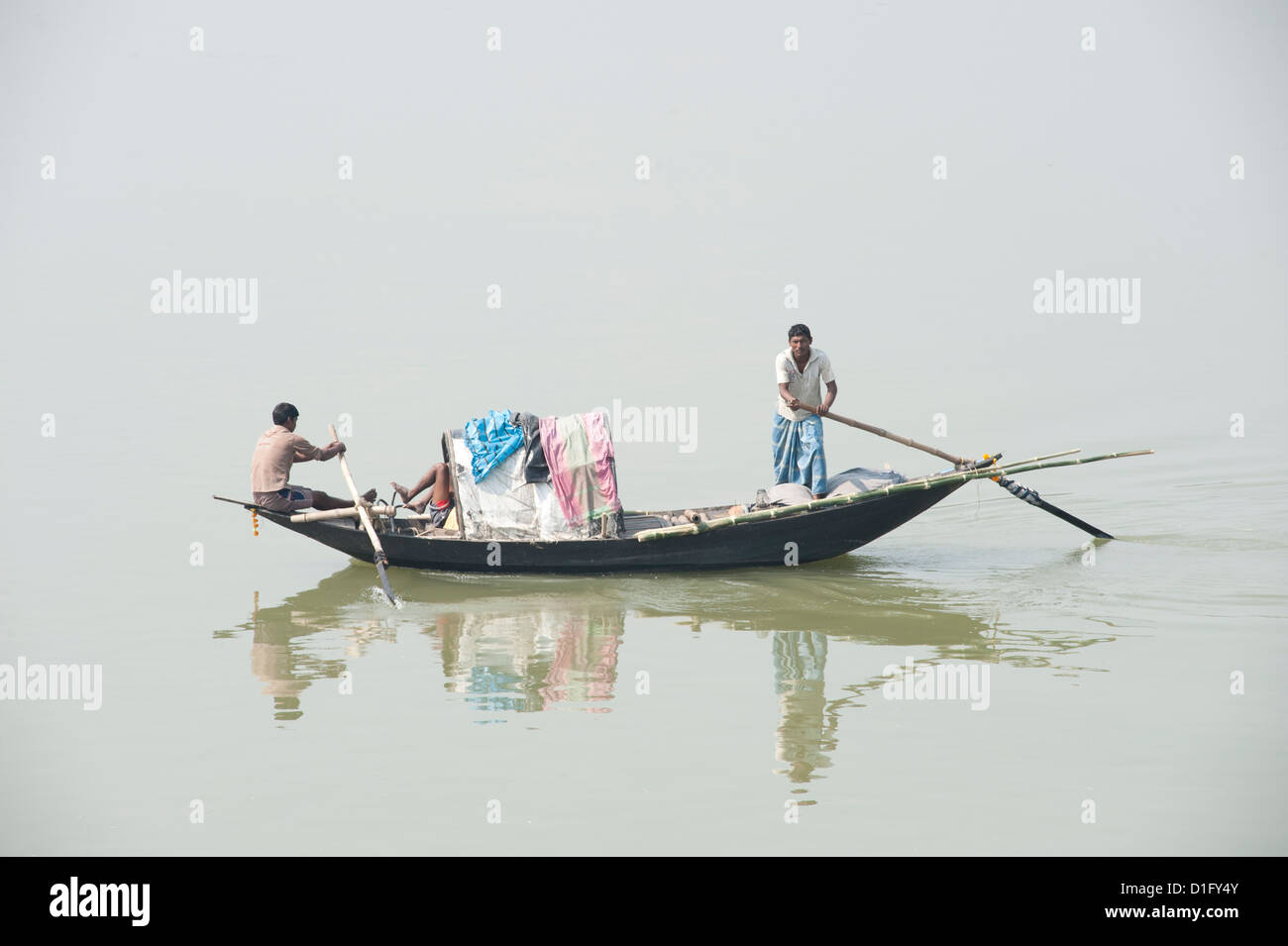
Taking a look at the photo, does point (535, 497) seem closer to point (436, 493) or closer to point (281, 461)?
point (436, 493)

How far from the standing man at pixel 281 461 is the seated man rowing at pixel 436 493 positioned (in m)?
0.66

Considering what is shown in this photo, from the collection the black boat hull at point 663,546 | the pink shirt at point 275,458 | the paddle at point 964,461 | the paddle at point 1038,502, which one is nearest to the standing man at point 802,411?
the paddle at point 964,461

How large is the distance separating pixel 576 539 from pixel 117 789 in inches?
164

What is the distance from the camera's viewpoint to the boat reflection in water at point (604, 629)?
8.27 metres

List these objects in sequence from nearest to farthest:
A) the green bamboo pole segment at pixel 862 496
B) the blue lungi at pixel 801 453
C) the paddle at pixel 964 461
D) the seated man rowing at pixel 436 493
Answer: the green bamboo pole segment at pixel 862 496, the paddle at pixel 964 461, the blue lungi at pixel 801 453, the seated man rowing at pixel 436 493

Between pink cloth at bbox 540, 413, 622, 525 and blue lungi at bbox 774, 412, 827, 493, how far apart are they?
129 cm

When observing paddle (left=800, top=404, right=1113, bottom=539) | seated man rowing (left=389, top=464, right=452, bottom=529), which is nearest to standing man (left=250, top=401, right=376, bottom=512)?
seated man rowing (left=389, top=464, right=452, bottom=529)

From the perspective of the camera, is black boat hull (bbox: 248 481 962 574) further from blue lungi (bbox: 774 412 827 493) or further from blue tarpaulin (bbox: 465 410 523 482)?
blue tarpaulin (bbox: 465 410 523 482)

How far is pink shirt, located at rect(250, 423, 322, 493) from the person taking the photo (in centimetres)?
1067

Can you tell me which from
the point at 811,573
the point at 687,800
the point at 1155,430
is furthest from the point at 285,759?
the point at 1155,430

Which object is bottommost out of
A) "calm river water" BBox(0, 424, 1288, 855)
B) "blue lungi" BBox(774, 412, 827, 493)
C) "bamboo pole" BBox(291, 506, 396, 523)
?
"calm river water" BBox(0, 424, 1288, 855)

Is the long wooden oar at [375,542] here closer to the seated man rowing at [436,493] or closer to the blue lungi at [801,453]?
the seated man rowing at [436,493]

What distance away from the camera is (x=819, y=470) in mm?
10727

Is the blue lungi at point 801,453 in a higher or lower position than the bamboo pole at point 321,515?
higher
